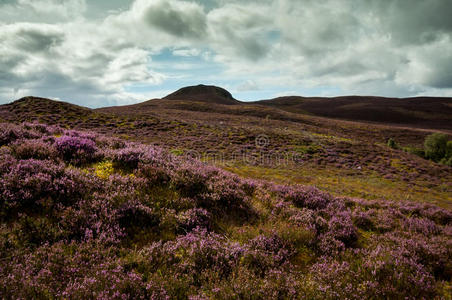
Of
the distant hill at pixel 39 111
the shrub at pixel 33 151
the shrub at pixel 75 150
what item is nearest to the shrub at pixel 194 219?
the shrub at pixel 75 150

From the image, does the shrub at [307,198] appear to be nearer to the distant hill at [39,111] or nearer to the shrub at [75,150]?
the shrub at [75,150]

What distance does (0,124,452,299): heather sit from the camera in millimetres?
3346

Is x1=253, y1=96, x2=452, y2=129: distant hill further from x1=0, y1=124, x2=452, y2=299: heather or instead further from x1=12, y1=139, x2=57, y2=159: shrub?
x1=12, y1=139, x2=57, y2=159: shrub

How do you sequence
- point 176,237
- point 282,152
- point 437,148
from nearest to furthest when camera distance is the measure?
1. point 176,237
2. point 282,152
3. point 437,148

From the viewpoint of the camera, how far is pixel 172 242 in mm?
4391

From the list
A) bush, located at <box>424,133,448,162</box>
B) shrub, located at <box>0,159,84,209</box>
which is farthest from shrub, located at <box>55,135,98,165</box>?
bush, located at <box>424,133,448,162</box>

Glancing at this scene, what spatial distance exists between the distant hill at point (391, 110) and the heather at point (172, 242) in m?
115

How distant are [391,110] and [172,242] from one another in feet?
460

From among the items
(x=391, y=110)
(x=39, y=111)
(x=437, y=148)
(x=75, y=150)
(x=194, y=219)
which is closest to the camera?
(x=194, y=219)

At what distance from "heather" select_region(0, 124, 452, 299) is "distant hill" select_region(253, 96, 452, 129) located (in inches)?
4516

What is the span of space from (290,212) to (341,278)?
290cm

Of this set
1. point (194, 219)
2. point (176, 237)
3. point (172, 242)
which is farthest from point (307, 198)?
point (172, 242)

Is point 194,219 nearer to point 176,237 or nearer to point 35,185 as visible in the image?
point 176,237

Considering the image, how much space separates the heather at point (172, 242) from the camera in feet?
11.0
